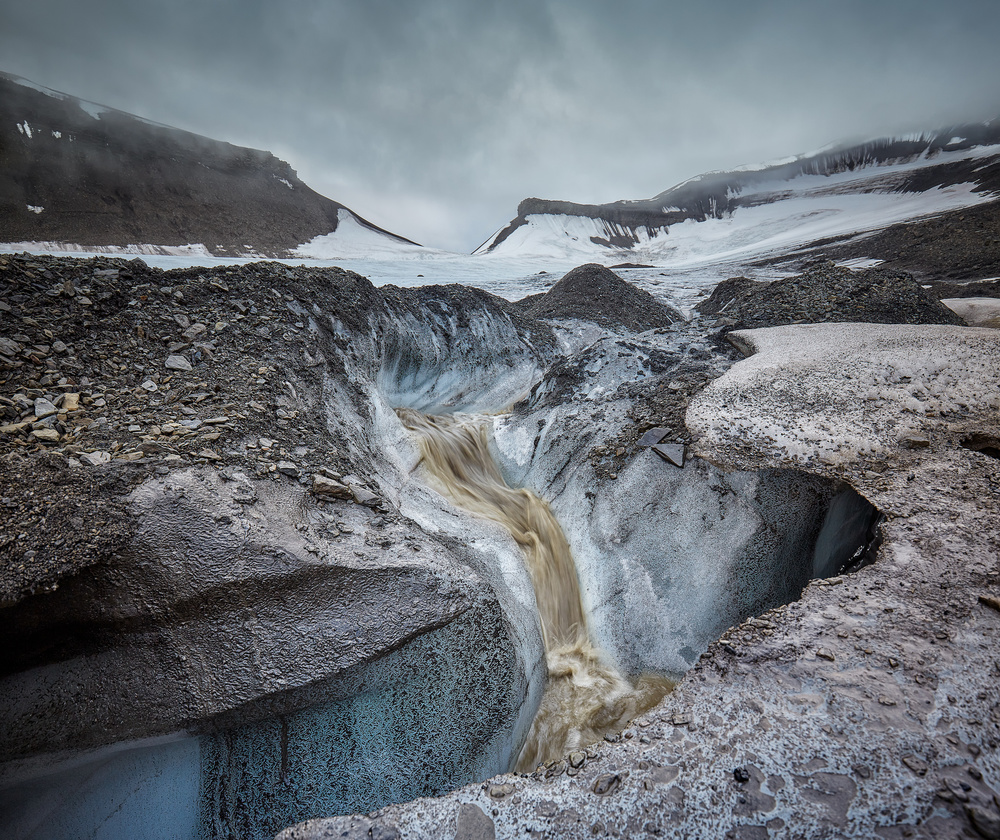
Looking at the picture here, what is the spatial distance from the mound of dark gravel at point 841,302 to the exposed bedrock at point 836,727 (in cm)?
362

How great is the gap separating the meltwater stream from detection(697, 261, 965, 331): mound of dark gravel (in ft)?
12.2

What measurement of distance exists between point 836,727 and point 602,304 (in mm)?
8817

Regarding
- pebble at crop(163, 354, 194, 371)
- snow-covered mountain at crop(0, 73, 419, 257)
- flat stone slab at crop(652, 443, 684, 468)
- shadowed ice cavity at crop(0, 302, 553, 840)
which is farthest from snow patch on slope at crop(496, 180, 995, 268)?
shadowed ice cavity at crop(0, 302, 553, 840)

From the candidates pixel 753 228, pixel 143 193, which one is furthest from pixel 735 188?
pixel 143 193

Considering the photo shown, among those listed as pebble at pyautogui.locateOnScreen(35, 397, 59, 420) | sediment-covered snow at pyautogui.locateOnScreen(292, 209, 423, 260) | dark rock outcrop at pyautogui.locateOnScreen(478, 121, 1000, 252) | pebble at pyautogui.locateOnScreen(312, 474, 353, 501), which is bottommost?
pebble at pyautogui.locateOnScreen(312, 474, 353, 501)

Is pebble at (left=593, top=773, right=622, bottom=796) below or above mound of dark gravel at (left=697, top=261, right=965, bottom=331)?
below

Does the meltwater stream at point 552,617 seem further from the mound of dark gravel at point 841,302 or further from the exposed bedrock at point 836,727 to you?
the mound of dark gravel at point 841,302

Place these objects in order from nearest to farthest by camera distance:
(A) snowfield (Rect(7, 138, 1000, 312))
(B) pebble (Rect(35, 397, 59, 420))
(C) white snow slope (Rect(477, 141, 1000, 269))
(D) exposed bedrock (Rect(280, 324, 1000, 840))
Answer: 1. (D) exposed bedrock (Rect(280, 324, 1000, 840))
2. (B) pebble (Rect(35, 397, 59, 420))
3. (A) snowfield (Rect(7, 138, 1000, 312))
4. (C) white snow slope (Rect(477, 141, 1000, 269))

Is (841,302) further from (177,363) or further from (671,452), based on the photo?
(177,363)

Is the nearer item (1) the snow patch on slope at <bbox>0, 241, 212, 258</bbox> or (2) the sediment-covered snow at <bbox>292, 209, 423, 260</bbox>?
(1) the snow patch on slope at <bbox>0, 241, 212, 258</bbox>

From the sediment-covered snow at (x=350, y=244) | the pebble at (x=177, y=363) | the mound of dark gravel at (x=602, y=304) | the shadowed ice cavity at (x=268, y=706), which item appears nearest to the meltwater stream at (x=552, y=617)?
the shadowed ice cavity at (x=268, y=706)

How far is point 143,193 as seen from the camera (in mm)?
17688

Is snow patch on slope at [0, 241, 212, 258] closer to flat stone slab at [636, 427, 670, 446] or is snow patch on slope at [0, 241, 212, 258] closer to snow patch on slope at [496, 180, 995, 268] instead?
snow patch on slope at [496, 180, 995, 268]

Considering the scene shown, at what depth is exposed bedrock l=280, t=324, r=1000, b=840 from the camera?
1.21 metres
